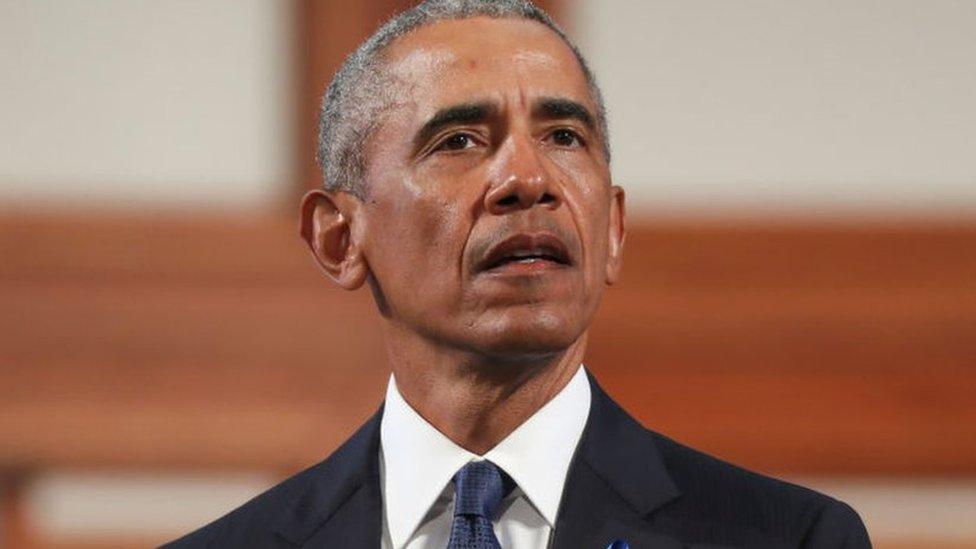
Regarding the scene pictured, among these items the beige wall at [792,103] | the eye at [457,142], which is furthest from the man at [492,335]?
the beige wall at [792,103]

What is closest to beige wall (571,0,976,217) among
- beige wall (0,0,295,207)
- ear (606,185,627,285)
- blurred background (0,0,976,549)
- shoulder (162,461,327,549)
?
blurred background (0,0,976,549)

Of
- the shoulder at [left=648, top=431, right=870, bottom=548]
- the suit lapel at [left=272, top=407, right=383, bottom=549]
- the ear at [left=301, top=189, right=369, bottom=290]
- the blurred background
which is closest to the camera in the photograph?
the shoulder at [left=648, top=431, right=870, bottom=548]

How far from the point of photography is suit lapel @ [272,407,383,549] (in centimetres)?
152

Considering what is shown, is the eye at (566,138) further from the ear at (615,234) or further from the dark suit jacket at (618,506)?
the dark suit jacket at (618,506)

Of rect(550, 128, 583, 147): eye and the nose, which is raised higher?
rect(550, 128, 583, 147): eye

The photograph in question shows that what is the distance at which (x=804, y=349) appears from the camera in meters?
2.70

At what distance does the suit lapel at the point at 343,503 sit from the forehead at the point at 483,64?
253mm

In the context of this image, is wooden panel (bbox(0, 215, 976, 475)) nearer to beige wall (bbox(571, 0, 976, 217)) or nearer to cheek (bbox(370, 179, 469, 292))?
beige wall (bbox(571, 0, 976, 217))

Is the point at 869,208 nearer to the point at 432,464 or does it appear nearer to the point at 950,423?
the point at 950,423

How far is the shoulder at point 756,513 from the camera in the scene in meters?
1.42

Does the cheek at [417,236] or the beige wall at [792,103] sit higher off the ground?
the beige wall at [792,103]

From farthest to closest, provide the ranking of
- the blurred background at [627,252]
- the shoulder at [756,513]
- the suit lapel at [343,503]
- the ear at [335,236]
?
the blurred background at [627,252] < the ear at [335,236] < the suit lapel at [343,503] < the shoulder at [756,513]

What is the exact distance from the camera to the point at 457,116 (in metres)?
1.51

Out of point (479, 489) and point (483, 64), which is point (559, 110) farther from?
point (479, 489)
